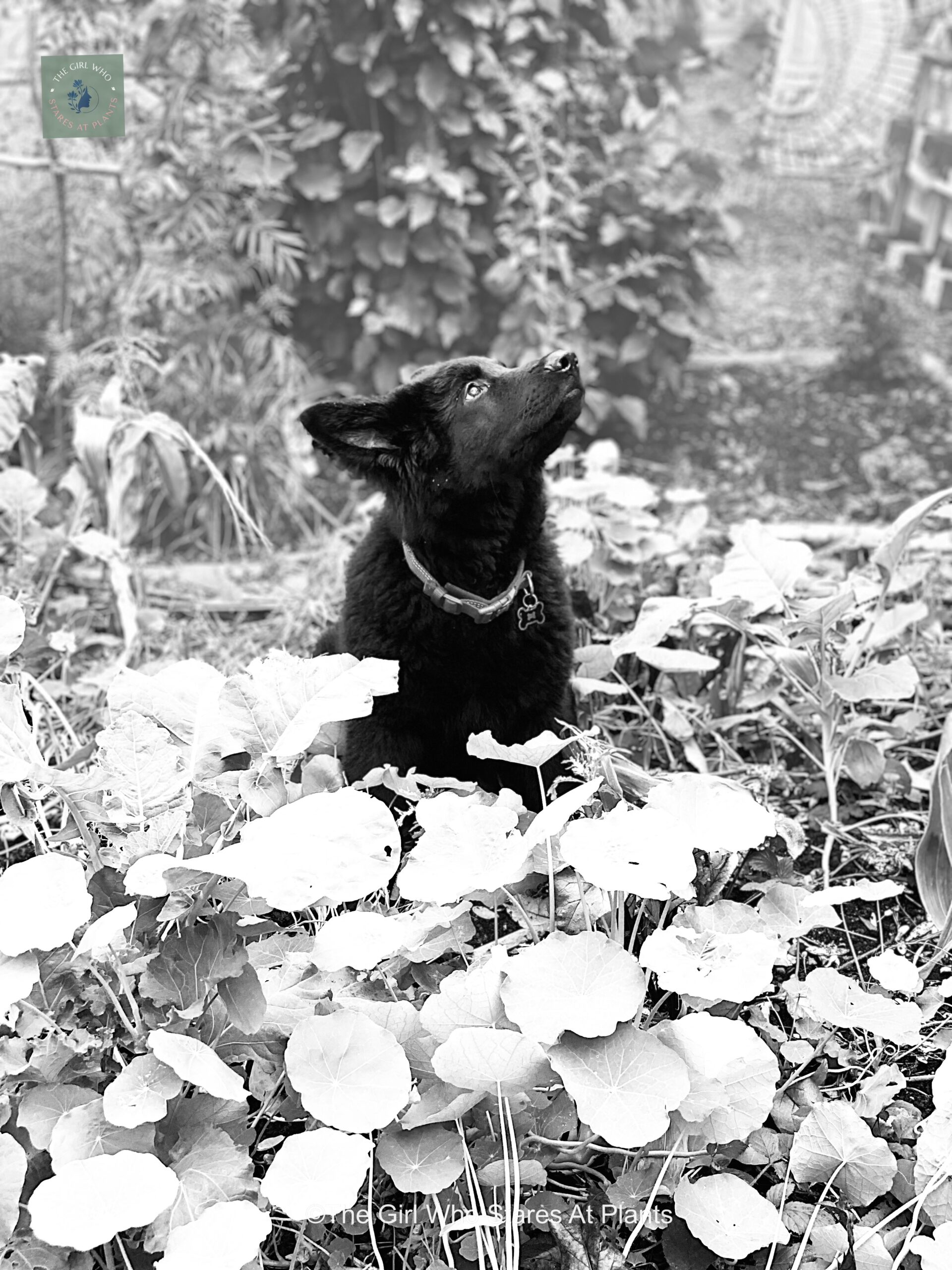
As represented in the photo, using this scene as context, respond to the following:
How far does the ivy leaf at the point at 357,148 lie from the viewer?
4.18m

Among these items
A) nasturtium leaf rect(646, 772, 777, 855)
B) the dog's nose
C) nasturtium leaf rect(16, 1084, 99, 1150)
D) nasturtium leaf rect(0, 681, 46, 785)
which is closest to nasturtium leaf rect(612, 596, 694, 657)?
the dog's nose

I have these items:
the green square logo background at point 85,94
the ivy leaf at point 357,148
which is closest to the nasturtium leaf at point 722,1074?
the green square logo background at point 85,94

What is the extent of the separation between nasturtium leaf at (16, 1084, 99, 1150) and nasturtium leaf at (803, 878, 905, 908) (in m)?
0.90

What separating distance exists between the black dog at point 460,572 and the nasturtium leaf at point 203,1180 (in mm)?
931

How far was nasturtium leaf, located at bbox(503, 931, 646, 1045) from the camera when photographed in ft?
4.05

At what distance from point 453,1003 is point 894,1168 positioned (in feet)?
1.72

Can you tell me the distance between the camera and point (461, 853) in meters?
1.40

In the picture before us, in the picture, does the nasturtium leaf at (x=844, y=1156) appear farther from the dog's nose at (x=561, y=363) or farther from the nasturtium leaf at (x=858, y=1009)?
the dog's nose at (x=561, y=363)

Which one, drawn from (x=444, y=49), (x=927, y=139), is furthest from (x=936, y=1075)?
(x=927, y=139)

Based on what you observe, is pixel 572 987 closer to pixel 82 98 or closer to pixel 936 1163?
pixel 936 1163

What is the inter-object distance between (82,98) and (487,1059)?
2099 millimetres

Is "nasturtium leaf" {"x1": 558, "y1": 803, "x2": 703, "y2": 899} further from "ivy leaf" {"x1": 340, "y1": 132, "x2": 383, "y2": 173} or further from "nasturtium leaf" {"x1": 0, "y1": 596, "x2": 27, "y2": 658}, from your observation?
"ivy leaf" {"x1": 340, "y1": 132, "x2": 383, "y2": 173}

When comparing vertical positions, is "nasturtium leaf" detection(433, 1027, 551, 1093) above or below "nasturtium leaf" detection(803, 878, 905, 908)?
above

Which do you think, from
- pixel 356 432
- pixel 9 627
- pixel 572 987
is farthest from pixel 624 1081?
pixel 356 432
